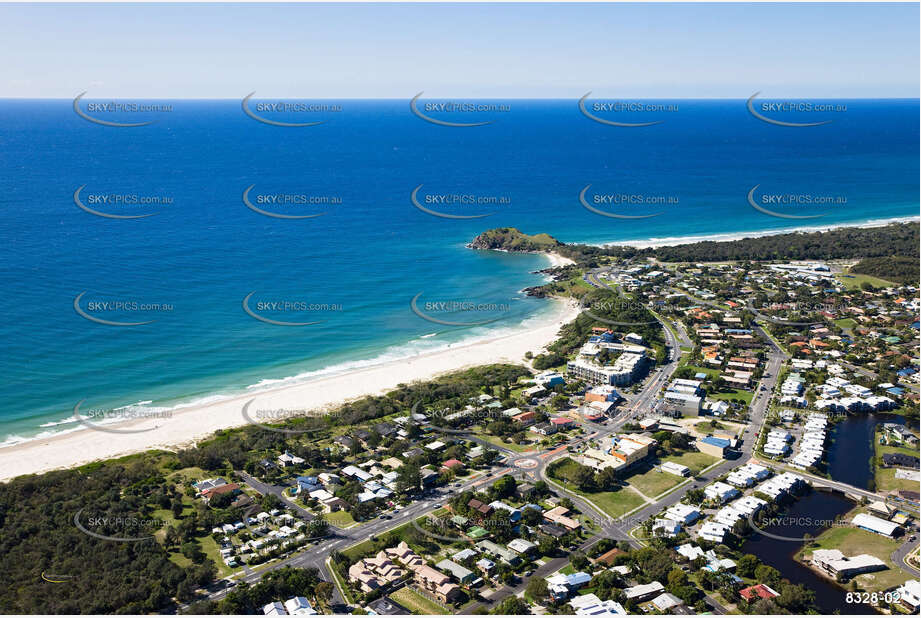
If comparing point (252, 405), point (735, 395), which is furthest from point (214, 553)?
point (735, 395)

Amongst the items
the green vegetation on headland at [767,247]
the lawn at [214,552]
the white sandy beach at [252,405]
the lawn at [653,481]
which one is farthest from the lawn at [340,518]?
the green vegetation on headland at [767,247]

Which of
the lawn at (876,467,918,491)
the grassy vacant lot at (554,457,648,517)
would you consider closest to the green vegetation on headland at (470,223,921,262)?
the lawn at (876,467,918,491)

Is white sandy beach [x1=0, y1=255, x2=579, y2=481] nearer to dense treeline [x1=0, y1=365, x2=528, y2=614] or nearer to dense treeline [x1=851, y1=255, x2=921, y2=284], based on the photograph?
dense treeline [x1=0, y1=365, x2=528, y2=614]

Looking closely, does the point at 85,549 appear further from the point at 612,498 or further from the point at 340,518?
the point at 612,498

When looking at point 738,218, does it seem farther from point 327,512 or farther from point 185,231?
point 327,512

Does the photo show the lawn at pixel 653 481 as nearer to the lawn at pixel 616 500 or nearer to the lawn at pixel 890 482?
the lawn at pixel 616 500

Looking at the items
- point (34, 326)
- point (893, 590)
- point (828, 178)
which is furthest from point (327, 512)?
point (828, 178)
